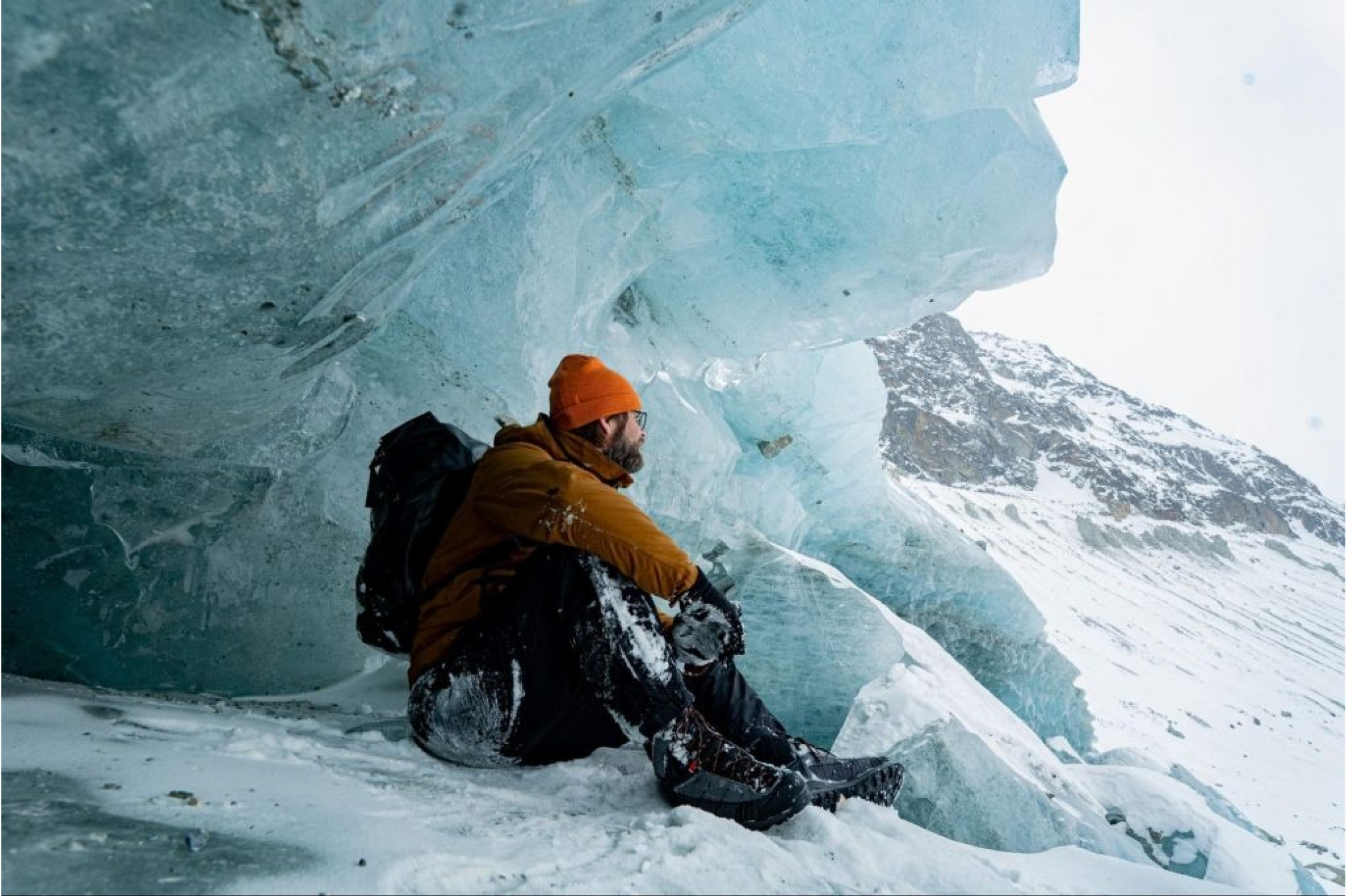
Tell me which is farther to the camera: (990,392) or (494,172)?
(990,392)

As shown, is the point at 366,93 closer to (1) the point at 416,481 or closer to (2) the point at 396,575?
(1) the point at 416,481

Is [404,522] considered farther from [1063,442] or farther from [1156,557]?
[1063,442]

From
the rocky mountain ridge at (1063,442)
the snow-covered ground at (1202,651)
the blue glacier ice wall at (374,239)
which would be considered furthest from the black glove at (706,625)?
the rocky mountain ridge at (1063,442)

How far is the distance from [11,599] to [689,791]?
88.7 inches

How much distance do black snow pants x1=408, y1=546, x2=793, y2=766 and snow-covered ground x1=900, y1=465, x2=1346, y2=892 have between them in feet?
16.1

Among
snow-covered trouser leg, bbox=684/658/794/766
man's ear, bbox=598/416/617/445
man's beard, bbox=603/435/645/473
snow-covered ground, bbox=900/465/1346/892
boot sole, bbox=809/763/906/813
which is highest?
man's ear, bbox=598/416/617/445

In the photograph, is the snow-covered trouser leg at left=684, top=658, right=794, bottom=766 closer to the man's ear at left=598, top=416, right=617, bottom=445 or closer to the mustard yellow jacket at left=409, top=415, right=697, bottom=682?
the mustard yellow jacket at left=409, top=415, right=697, bottom=682

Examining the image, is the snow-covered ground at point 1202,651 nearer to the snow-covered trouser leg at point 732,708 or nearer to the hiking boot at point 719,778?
the snow-covered trouser leg at point 732,708

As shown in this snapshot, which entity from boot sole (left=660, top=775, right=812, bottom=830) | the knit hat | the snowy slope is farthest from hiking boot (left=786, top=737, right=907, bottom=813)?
the snowy slope

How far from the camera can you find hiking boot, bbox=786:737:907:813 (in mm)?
1944

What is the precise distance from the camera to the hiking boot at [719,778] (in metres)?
1.68

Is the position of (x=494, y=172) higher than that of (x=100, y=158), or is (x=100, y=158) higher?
(x=494, y=172)

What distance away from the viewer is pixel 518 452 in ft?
6.28

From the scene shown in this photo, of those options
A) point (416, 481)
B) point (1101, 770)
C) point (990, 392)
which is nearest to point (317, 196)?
point (416, 481)
